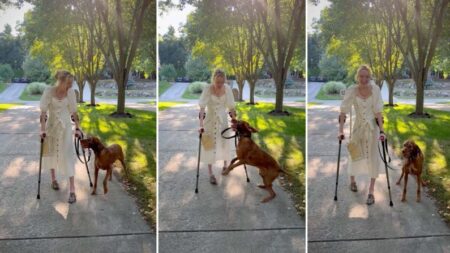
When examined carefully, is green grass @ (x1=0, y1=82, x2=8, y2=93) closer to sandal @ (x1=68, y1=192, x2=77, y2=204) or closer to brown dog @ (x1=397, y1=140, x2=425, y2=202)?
sandal @ (x1=68, y1=192, x2=77, y2=204)

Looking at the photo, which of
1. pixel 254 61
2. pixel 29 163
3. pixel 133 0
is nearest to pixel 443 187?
pixel 254 61

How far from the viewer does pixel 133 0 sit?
3605mm

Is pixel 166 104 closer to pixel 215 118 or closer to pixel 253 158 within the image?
pixel 215 118

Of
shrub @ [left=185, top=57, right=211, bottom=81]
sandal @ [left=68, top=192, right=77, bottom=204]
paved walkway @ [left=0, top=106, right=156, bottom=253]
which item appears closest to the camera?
paved walkway @ [left=0, top=106, right=156, bottom=253]

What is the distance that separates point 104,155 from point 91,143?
0.42 ft

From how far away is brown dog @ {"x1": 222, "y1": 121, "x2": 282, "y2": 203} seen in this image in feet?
11.9

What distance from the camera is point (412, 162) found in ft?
11.6

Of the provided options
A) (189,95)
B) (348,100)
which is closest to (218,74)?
(189,95)

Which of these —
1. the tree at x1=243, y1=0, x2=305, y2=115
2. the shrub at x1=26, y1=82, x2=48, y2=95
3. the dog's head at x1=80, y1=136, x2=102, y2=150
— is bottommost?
the dog's head at x1=80, y1=136, x2=102, y2=150

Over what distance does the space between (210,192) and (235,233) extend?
0.33 m

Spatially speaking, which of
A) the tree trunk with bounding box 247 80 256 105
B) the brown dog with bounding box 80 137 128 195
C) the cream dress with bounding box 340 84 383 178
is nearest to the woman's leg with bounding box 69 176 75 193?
the brown dog with bounding box 80 137 128 195

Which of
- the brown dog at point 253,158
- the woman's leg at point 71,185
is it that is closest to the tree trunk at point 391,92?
the brown dog at point 253,158

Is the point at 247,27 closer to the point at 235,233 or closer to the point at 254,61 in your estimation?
the point at 254,61

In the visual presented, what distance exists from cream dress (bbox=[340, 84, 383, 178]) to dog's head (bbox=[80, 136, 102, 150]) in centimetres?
167
